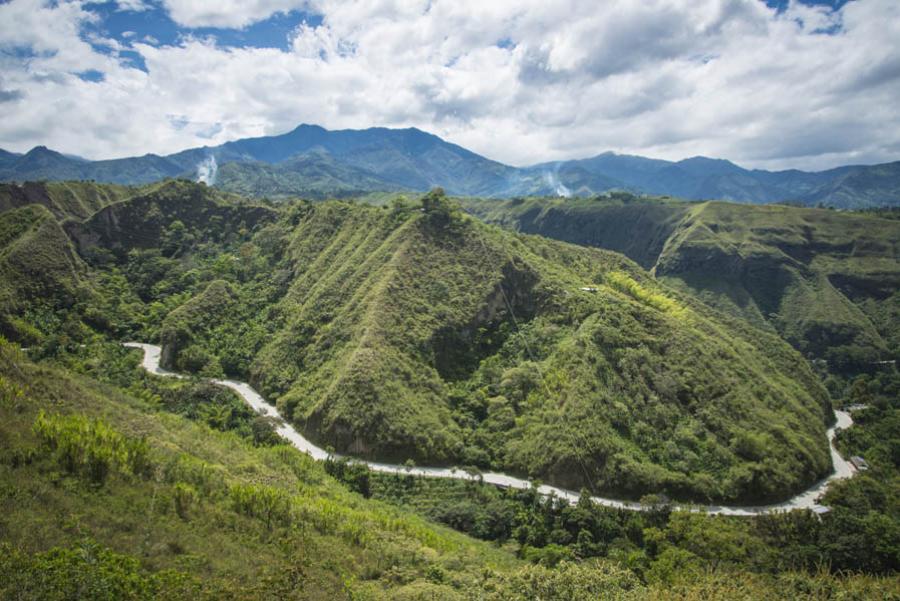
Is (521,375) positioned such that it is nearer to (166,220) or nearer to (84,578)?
(84,578)

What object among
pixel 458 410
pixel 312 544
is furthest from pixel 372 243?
pixel 312 544

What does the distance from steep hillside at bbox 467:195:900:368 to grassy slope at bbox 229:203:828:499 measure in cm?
5070

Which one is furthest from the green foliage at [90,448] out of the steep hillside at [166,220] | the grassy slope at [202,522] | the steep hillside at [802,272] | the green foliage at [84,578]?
the steep hillside at [802,272]

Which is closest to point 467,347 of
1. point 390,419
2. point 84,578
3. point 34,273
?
point 390,419

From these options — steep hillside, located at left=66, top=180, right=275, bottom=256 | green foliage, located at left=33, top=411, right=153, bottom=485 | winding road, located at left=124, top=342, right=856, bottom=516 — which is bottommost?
winding road, located at left=124, top=342, right=856, bottom=516

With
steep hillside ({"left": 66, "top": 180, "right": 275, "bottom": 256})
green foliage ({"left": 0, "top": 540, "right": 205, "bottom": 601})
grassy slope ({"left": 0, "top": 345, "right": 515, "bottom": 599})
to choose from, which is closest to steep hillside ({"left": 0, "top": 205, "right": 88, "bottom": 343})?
steep hillside ({"left": 66, "top": 180, "right": 275, "bottom": 256})

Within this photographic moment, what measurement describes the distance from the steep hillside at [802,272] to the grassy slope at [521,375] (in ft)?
166

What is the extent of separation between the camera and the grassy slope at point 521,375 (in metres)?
50.0

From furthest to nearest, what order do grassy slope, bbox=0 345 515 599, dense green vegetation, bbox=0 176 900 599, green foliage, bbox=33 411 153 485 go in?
green foliage, bbox=33 411 153 485, dense green vegetation, bbox=0 176 900 599, grassy slope, bbox=0 345 515 599

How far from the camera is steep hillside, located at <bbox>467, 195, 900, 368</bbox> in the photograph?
404ft

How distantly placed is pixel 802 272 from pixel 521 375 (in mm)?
123625

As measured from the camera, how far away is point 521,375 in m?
59.8

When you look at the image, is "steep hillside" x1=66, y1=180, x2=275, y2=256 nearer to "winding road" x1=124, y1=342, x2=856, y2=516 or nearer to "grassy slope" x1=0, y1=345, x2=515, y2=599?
"winding road" x1=124, y1=342, x2=856, y2=516

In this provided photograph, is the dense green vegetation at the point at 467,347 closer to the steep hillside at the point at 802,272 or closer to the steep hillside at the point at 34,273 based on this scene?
the steep hillside at the point at 34,273
